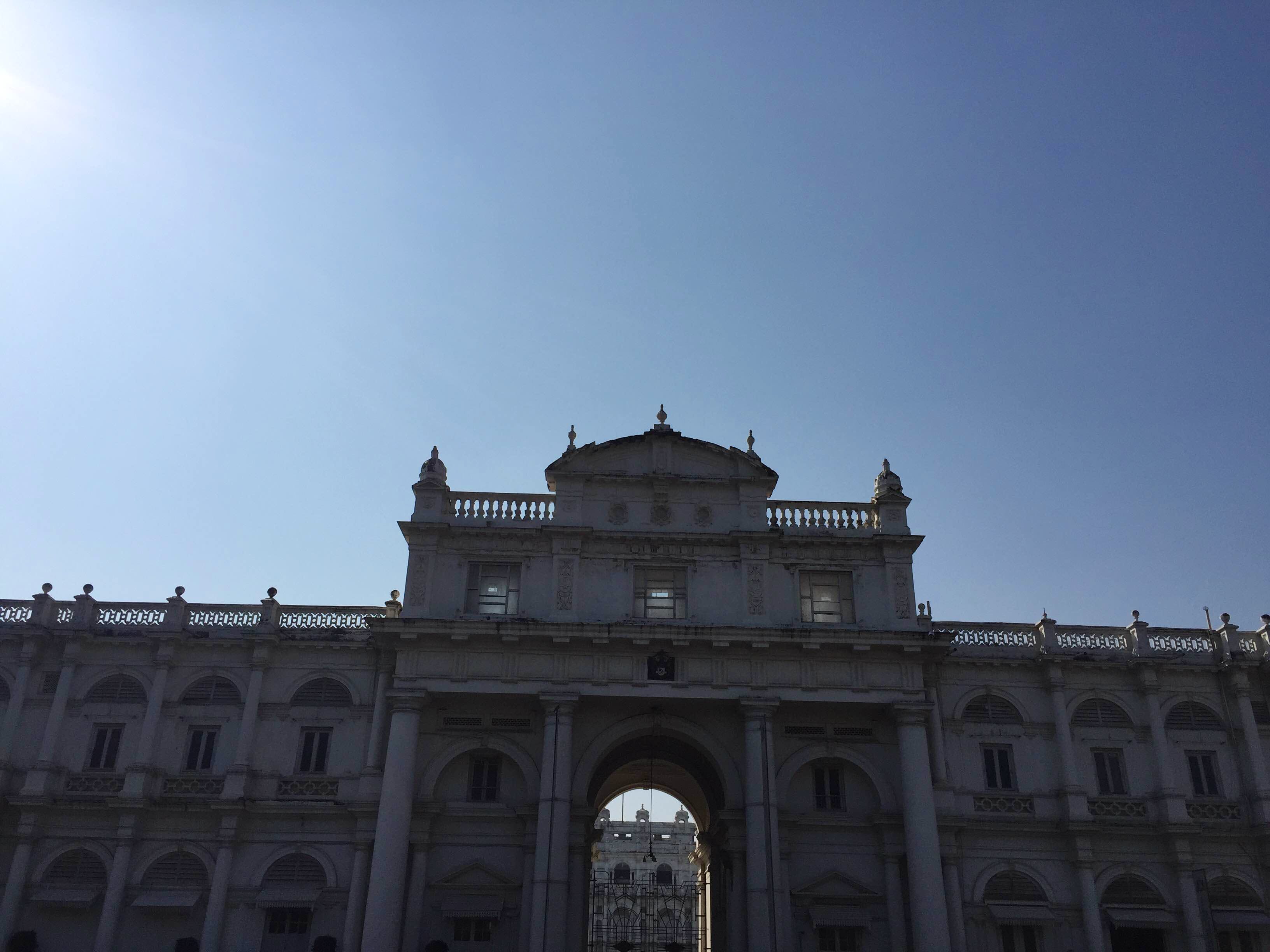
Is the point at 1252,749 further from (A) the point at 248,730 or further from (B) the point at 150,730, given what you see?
(B) the point at 150,730

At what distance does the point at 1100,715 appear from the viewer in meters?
34.3

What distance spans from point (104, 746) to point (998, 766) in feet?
97.7

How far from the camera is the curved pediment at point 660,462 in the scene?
114 feet

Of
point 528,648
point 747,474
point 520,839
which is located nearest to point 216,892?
point 520,839

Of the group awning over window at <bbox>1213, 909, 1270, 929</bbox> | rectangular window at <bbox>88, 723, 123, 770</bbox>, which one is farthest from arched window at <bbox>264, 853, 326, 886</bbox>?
awning over window at <bbox>1213, 909, 1270, 929</bbox>

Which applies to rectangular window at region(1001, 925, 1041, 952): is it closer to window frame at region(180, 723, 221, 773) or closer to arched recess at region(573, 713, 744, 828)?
arched recess at region(573, 713, 744, 828)

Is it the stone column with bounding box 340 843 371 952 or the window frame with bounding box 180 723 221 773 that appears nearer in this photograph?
the stone column with bounding box 340 843 371 952

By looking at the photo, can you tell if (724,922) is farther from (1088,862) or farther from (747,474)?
(747,474)

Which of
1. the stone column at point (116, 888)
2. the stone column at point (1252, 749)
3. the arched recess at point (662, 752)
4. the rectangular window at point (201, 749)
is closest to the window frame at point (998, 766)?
the stone column at point (1252, 749)

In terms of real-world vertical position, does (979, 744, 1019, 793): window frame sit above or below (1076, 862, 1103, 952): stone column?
above

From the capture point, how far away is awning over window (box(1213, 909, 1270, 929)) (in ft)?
102

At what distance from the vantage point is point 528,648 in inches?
Answer: 1257

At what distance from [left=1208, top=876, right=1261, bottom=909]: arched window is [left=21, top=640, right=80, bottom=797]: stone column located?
3714cm

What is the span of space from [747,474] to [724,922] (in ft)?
50.6
